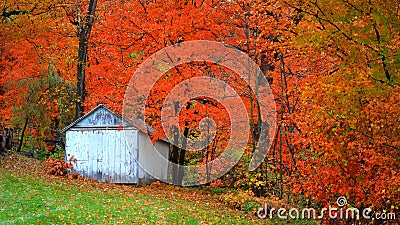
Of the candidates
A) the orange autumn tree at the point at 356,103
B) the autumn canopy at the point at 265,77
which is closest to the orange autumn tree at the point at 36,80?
the autumn canopy at the point at 265,77

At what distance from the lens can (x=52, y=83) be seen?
75.6ft

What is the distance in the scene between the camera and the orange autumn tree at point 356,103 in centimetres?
729

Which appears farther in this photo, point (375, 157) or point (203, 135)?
point (203, 135)

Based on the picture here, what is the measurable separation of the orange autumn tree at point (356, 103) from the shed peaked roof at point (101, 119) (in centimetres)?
1010

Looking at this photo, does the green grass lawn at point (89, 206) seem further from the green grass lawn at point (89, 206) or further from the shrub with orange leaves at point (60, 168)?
the shrub with orange leaves at point (60, 168)

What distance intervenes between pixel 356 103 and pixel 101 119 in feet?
40.7

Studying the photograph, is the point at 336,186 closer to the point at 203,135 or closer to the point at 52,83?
the point at 203,135

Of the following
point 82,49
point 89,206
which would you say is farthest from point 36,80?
point 89,206

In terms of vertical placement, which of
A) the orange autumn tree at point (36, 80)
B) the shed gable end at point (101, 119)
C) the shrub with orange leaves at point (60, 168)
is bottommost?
the shrub with orange leaves at point (60, 168)

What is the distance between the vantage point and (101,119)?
717 inches

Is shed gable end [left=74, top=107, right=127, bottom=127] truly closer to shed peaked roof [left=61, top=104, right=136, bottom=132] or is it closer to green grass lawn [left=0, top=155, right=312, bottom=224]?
shed peaked roof [left=61, top=104, right=136, bottom=132]

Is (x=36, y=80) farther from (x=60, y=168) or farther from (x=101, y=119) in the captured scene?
(x=60, y=168)

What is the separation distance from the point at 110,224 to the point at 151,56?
8.24 meters

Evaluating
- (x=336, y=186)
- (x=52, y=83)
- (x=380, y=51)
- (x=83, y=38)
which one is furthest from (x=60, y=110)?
(x=380, y=51)
